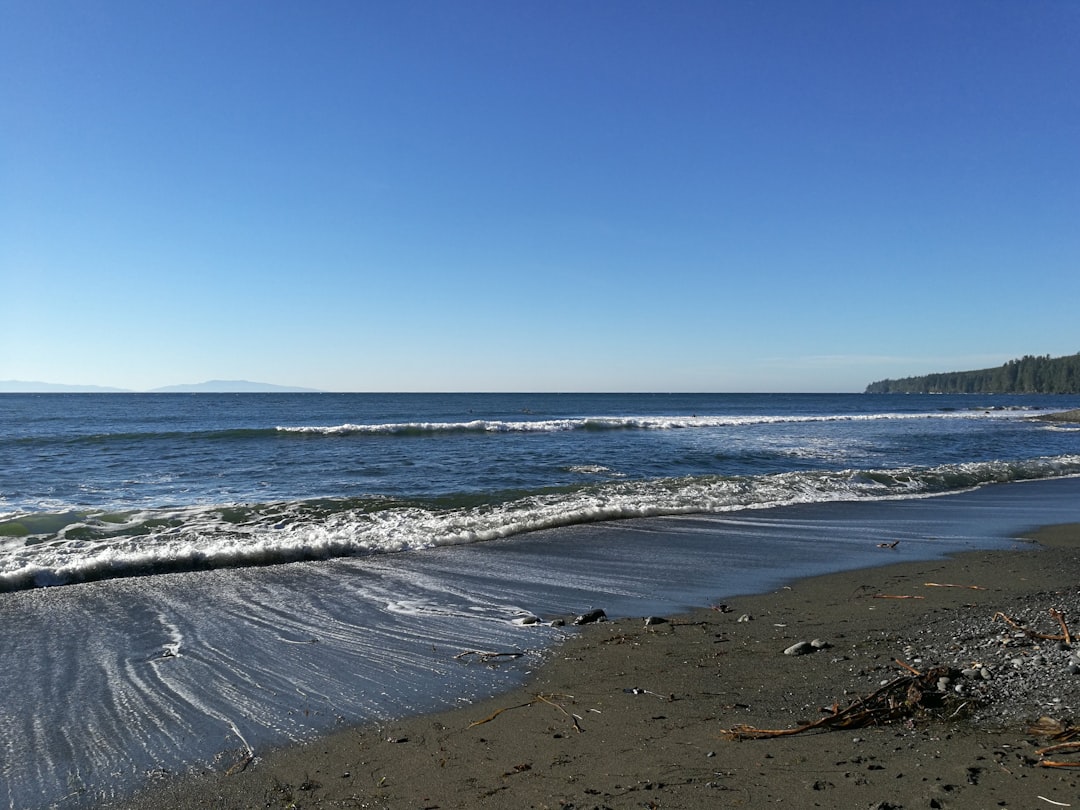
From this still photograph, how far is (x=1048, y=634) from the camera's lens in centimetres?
481

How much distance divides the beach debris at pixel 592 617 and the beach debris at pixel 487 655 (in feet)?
3.19

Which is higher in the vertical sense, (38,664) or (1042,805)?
(1042,805)

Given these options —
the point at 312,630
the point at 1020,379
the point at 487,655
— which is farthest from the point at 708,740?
the point at 1020,379

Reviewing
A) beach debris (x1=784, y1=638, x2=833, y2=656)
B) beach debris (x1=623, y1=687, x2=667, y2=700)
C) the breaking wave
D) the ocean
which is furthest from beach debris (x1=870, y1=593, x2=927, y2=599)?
the breaking wave

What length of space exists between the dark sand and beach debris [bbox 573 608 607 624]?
1.24 feet

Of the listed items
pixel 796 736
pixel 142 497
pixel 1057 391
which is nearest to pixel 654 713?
pixel 796 736

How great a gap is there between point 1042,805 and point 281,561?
8.35 meters

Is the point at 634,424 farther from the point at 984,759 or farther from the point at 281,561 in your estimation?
the point at 984,759

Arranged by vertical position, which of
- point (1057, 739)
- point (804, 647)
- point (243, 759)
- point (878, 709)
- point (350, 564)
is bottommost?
point (350, 564)

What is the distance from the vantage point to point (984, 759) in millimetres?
3143

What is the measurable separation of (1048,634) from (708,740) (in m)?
3.18

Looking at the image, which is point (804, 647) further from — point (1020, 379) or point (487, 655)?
point (1020, 379)

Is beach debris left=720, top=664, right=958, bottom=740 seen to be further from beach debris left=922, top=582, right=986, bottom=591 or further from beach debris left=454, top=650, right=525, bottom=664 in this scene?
beach debris left=922, top=582, right=986, bottom=591

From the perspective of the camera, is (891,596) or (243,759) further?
(891,596)
